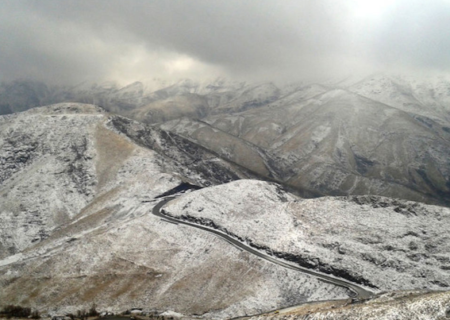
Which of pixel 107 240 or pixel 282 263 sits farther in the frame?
pixel 107 240

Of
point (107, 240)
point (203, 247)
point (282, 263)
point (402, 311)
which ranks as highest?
point (402, 311)

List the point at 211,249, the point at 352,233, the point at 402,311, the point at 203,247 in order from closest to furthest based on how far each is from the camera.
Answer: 1. the point at 402,311
2. the point at 352,233
3. the point at 211,249
4. the point at 203,247

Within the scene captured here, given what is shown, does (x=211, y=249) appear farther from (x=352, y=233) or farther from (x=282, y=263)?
(x=352, y=233)

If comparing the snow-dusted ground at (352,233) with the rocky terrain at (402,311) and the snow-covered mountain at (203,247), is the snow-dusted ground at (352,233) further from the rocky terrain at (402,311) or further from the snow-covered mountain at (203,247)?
the rocky terrain at (402,311)

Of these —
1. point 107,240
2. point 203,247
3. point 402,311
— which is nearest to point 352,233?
point 203,247

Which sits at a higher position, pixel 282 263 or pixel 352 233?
pixel 352 233
